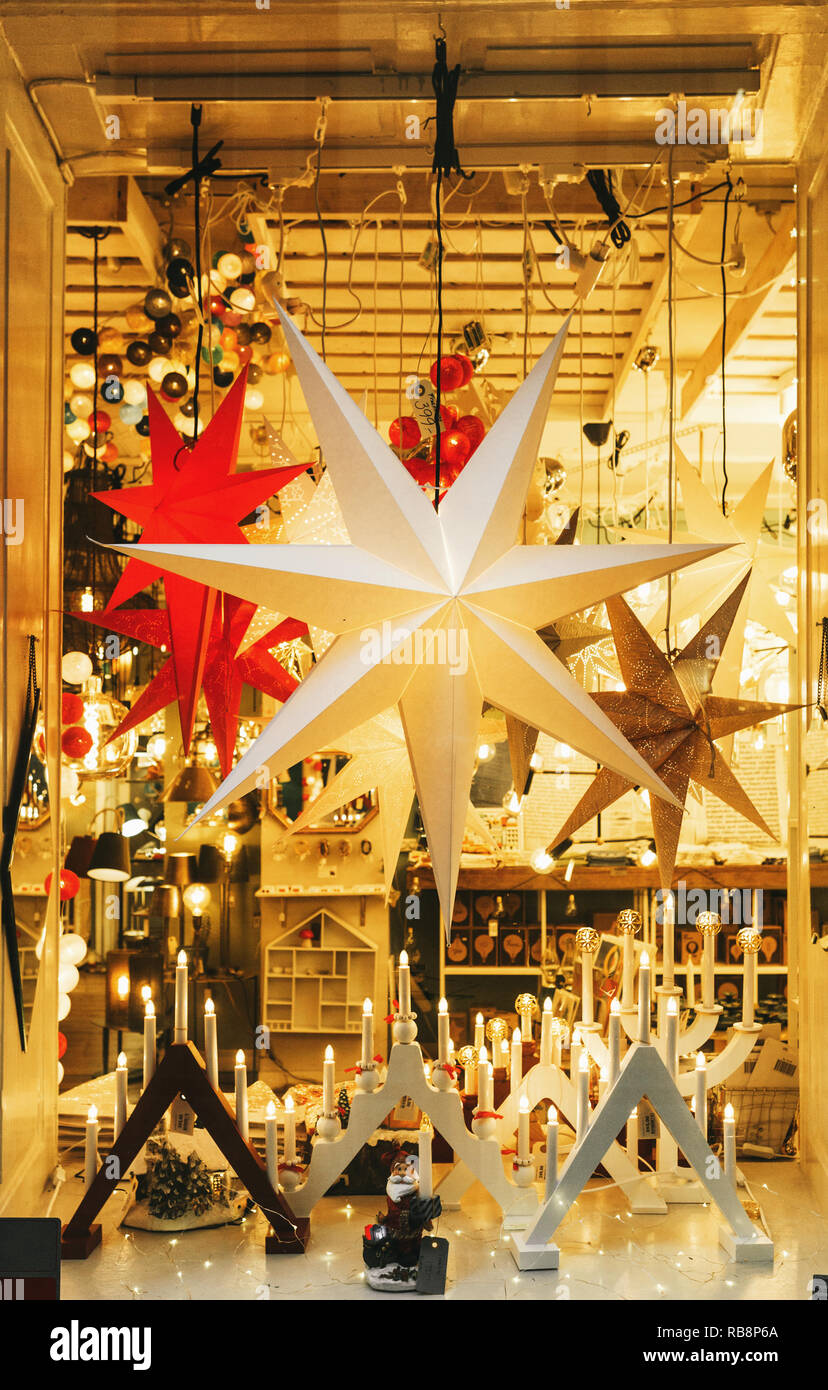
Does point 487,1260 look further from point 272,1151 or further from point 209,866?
point 209,866

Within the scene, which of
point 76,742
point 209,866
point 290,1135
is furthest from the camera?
point 209,866

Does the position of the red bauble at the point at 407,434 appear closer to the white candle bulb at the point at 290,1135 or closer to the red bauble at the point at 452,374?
the red bauble at the point at 452,374

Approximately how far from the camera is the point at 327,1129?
265 centimetres

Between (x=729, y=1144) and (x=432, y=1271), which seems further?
(x=729, y=1144)

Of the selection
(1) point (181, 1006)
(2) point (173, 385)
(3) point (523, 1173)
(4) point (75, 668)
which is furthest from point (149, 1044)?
(2) point (173, 385)

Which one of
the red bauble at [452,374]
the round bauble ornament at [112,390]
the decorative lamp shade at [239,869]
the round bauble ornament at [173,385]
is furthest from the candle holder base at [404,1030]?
the decorative lamp shade at [239,869]

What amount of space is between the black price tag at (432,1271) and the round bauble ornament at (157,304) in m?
2.99

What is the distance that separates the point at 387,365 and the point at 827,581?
2.90 meters

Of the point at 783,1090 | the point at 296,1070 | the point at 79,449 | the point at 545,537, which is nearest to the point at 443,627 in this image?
the point at 545,537

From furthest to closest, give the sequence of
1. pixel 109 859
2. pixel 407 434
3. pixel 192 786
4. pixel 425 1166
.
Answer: pixel 192 786 < pixel 109 859 < pixel 407 434 < pixel 425 1166

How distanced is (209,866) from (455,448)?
524cm

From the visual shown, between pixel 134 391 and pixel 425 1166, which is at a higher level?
pixel 134 391

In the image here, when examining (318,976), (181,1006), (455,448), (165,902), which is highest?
(455,448)

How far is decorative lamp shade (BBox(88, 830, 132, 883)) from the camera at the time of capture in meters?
5.00
